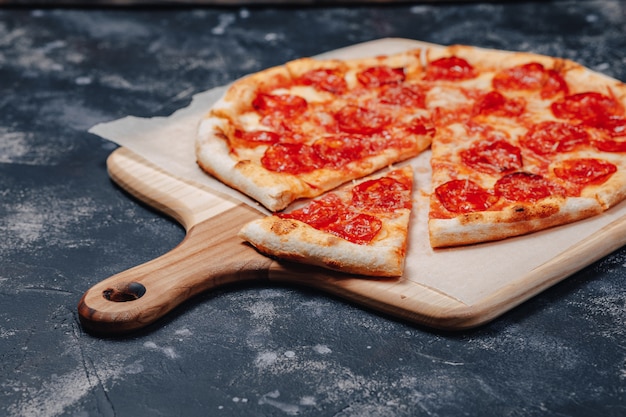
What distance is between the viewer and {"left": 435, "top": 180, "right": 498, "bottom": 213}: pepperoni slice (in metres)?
3.80

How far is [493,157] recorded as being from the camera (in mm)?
4203

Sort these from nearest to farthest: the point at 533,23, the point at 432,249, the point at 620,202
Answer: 1. the point at 432,249
2. the point at 620,202
3. the point at 533,23

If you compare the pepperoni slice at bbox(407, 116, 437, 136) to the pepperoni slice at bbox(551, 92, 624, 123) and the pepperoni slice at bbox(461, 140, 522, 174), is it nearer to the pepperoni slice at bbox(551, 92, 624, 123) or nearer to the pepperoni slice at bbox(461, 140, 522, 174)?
the pepperoni slice at bbox(461, 140, 522, 174)

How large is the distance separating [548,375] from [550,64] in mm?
2537

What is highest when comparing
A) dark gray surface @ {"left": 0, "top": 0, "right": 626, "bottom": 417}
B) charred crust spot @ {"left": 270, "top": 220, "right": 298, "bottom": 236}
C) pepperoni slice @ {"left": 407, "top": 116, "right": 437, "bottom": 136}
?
charred crust spot @ {"left": 270, "top": 220, "right": 298, "bottom": 236}

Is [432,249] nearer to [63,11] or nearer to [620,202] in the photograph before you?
[620,202]

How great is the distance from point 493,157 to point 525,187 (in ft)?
1.06

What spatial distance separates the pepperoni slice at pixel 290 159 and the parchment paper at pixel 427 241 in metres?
0.24

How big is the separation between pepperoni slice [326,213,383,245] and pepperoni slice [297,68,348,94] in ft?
4.89

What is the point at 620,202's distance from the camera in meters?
3.89

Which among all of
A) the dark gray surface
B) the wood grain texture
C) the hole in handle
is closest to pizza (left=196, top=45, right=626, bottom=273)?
the wood grain texture

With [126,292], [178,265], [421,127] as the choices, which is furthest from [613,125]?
A: [126,292]

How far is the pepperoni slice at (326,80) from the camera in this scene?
5.05 metres

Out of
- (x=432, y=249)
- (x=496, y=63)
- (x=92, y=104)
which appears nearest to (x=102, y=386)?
(x=432, y=249)
